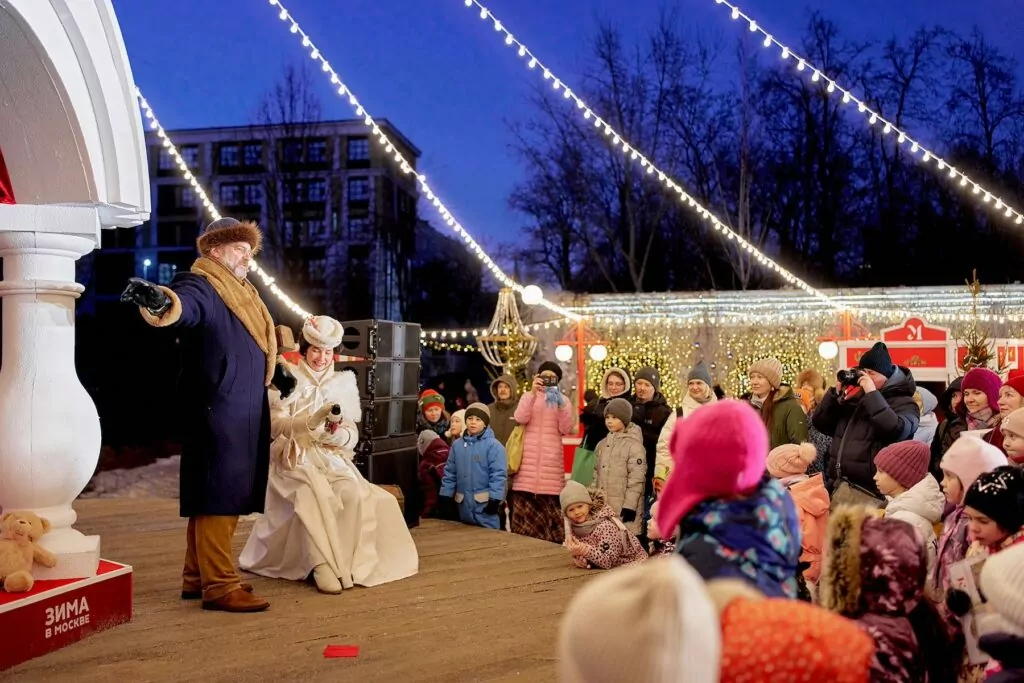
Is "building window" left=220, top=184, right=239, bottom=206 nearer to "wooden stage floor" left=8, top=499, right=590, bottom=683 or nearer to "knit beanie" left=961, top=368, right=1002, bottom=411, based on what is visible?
"wooden stage floor" left=8, top=499, right=590, bottom=683

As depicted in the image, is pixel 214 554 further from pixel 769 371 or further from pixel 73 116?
pixel 769 371

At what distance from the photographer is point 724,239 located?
21.7m

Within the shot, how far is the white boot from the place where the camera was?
5078 mm

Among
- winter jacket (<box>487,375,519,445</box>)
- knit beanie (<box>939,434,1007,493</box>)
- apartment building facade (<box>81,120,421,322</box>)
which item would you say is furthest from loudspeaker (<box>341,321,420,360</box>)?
apartment building facade (<box>81,120,421,322</box>)

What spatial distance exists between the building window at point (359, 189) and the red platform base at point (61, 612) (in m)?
26.5

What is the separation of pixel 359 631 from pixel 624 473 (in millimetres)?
2495

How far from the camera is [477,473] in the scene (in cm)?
709

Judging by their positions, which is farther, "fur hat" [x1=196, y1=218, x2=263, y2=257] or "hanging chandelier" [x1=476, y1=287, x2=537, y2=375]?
"hanging chandelier" [x1=476, y1=287, x2=537, y2=375]

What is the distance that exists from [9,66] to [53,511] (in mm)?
1944

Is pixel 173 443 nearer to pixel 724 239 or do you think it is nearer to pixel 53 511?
pixel 53 511

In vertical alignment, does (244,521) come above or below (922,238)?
below

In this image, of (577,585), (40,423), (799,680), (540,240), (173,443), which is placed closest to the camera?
(799,680)

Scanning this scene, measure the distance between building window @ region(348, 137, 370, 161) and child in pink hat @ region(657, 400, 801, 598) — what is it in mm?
32425

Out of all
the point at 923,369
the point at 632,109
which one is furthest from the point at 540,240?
the point at 923,369
